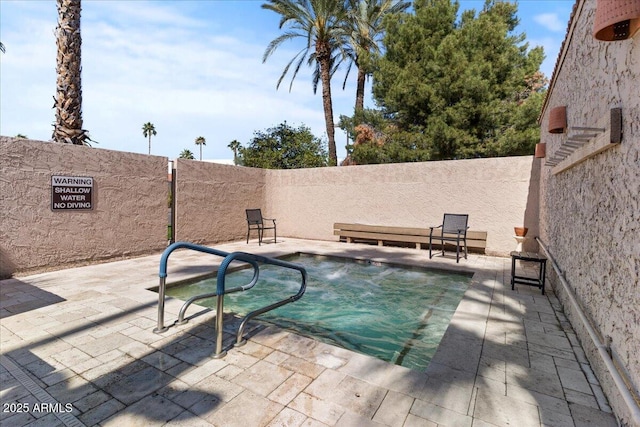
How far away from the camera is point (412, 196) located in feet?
29.5

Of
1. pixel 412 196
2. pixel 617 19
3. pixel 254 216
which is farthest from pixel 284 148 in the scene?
pixel 617 19

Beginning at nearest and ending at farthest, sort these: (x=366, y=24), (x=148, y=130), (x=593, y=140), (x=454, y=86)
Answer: (x=593, y=140) < (x=454, y=86) < (x=366, y=24) < (x=148, y=130)

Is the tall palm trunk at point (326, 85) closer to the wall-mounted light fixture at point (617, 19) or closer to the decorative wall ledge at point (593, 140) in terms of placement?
the decorative wall ledge at point (593, 140)

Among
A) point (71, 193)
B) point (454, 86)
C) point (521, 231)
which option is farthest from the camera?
point (454, 86)

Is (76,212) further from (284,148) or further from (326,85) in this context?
(284,148)

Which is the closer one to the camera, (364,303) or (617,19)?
(617,19)

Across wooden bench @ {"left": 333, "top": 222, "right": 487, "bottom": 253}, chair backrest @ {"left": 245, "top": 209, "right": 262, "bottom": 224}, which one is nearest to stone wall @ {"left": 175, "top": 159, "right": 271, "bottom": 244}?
chair backrest @ {"left": 245, "top": 209, "right": 262, "bottom": 224}

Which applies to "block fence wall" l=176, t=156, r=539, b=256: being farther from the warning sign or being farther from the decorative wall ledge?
the decorative wall ledge

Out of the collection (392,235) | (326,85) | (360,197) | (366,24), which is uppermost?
(366,24)

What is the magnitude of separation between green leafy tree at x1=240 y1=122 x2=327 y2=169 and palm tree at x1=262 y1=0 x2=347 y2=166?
672 cm

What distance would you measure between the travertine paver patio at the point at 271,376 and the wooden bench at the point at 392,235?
4.06m

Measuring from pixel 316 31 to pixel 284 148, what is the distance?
30.9ft

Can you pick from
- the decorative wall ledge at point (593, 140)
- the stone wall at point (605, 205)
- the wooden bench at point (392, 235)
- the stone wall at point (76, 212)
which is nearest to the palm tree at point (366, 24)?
the wooden bench at point (392, 235)

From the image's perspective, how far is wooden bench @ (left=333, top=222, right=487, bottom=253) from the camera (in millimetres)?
7875
